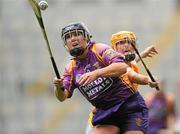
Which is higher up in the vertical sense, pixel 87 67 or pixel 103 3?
pixel 87 67

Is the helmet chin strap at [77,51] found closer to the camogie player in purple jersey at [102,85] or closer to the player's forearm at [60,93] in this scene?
the camogie player in purple jersey at [102,85]

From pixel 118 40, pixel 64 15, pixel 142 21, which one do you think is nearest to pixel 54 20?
pixel 64 15

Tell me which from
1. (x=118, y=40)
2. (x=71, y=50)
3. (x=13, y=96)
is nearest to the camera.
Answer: (x=71, y=50)

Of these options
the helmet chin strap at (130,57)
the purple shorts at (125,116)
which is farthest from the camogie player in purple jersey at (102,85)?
the helmet chin strap at (130,57)

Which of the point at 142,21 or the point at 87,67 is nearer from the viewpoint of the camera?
the point at 87,67

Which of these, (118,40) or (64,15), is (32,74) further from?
(118,40)

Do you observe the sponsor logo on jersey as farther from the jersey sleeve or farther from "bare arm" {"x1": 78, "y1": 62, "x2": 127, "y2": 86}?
"bare arm" {"x1": 78, "y1": 62, "x2": 127, "y2": 86}

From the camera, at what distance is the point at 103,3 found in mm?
24281

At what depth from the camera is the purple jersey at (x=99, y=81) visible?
9.09m

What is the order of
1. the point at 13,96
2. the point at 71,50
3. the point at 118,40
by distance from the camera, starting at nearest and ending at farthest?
the point at 71,50 → the point at 118,40 → the point at 13,96

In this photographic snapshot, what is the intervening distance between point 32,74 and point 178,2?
14.2 feet

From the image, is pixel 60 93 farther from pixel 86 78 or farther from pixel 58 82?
pixel 86 78

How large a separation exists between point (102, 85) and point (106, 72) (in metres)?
0.39

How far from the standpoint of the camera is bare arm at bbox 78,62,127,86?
8578 mm
